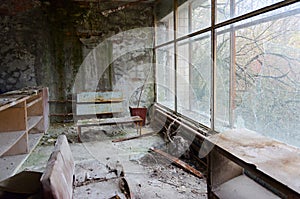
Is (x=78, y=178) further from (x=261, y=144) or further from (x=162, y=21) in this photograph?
(x=162, y=21)

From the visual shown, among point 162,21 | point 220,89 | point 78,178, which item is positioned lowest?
point 78,178

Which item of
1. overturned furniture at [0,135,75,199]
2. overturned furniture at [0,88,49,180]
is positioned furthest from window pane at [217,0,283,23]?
overturned furniture at [0,88,49,180]

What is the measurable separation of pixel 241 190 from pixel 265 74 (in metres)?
1.27

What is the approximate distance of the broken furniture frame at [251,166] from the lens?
5.08 ft

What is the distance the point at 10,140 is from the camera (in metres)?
3.21

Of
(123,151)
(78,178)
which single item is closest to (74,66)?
(123,151)

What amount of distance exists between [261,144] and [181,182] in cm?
125

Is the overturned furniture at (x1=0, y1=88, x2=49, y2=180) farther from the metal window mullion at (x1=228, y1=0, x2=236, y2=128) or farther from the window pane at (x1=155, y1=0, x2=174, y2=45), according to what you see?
the window pane at (x1=155, y1=0, x2=174, y2=45)

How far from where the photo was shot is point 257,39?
2.76 metres

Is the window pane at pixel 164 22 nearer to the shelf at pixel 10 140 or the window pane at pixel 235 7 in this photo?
the window pane at pixel 235 7

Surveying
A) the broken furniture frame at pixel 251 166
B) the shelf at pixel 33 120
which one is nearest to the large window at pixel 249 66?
the broken furniture frame at pixel 251 166

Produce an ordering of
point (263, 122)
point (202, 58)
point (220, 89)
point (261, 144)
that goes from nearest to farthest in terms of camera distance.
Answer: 1. point (261, 144)
2. point (263, 122)
3. point (220, 89)
4. point (202, 58)

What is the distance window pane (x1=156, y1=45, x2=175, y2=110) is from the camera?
5.72 meters

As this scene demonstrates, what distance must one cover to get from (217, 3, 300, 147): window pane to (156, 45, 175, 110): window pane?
2.31 m
